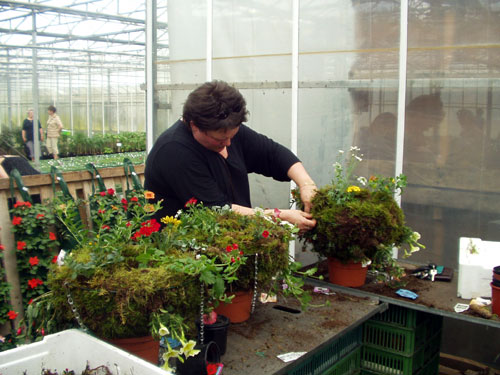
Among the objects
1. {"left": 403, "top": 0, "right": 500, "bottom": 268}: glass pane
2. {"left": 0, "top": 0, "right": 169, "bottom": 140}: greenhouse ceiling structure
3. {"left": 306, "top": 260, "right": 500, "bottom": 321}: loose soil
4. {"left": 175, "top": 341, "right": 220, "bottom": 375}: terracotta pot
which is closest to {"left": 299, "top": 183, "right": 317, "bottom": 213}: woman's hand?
{"left": 306, "top": 260, "right": 500, "bottom": 321}: loose soil

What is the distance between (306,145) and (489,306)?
151cm

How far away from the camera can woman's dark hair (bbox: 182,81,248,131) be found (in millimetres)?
2188

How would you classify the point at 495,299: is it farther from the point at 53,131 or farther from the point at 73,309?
the point at 53,131

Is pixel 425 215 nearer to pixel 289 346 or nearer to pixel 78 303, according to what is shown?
pixel 289 346

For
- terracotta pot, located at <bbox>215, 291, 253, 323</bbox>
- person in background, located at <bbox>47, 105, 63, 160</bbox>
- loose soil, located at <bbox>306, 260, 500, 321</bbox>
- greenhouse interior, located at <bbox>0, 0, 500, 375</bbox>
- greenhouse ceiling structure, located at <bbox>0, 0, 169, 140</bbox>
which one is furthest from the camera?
greenhouse ceiling structure, located at <bbox>0, 0, 169, 140</bbox>

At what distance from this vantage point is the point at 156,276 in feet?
5.20

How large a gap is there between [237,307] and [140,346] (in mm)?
550

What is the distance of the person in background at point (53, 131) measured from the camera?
12039 millimetres

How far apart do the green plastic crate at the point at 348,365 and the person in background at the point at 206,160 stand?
0.61 meters

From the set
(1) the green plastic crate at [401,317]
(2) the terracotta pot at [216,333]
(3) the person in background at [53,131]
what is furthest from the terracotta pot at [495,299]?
(3) the person in background at [53,131]

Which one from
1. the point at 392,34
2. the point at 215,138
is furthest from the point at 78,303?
the point at 392,34

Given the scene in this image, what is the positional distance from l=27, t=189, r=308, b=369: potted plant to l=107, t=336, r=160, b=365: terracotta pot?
2 centimetres

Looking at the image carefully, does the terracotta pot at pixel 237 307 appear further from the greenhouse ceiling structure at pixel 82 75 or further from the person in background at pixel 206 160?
the greenhouse ceiling structure at pixel 82 75

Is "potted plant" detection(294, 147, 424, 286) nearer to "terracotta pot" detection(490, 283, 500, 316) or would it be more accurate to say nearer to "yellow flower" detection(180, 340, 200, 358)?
"terracotta pot" detection(490, 283, 500, 316)
